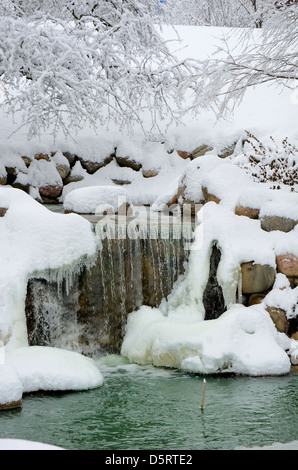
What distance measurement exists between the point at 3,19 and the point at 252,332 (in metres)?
6.17

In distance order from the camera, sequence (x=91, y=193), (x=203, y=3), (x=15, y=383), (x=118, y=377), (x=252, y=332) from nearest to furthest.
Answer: (x=15, y=383) → (x=118, y=377) → (x=252, y=332) → (x=91, y=193) → (x=203, y=3)

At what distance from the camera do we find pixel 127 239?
26.1 ft

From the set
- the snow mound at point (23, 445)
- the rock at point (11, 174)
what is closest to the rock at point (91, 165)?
the rock at point (11, 174)

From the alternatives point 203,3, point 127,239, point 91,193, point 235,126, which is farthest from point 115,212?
point 203,3

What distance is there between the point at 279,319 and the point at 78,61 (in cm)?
547

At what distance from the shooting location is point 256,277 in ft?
25.6

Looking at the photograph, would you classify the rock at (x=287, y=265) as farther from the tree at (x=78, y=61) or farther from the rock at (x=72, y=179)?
the rock at (x=72, y=179)

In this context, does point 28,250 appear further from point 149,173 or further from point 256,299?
point 149,173

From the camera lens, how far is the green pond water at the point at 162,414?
16.7 ft

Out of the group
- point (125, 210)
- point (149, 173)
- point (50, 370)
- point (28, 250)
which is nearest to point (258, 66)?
point (125, 210)

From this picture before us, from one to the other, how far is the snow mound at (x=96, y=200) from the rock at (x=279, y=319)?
8.99ft

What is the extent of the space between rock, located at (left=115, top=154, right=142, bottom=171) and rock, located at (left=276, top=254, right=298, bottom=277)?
4.98 m

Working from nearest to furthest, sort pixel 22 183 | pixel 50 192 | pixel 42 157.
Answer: pixel 22 183, pixel 50 192, pixel 42 157
